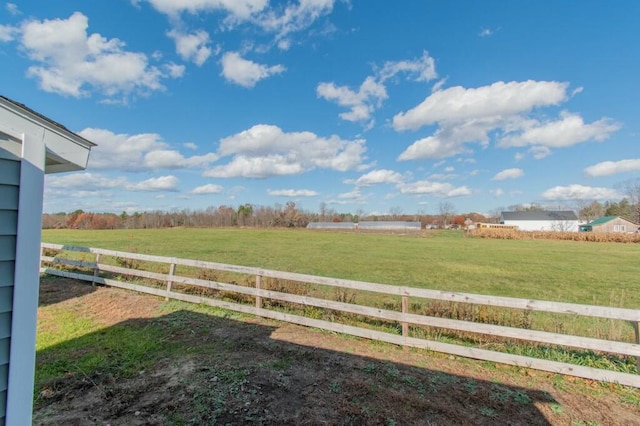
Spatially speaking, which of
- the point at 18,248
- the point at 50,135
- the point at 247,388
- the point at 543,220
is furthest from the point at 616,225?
the point at 18,248

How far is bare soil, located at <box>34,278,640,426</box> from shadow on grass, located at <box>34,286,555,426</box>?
0.04 feet

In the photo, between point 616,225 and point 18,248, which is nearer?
point 18,248

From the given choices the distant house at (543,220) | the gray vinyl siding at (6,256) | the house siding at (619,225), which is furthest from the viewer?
the distant house at (543,220)

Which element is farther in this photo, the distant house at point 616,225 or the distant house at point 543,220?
the distant house at point 543,220

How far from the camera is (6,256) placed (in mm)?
2047

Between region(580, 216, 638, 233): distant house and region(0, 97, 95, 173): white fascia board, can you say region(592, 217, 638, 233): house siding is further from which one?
region(0, 97, 95, 173): white fascia board

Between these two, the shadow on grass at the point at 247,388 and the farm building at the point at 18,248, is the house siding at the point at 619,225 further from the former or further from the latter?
the farm building at the point at 18,248

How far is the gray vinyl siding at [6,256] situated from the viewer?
2.03 meters

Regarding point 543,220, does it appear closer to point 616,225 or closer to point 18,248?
point 616,225

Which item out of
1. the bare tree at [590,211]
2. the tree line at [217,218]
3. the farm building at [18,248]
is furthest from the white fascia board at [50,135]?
the bare tree at [590,211]

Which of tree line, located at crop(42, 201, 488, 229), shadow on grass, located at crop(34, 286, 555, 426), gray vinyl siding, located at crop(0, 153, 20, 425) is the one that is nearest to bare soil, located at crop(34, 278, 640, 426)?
shadow on grass, located at crop(34, 286, 555, 426)

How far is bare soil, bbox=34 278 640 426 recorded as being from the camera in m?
3.43

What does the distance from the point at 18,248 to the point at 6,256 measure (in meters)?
0.07

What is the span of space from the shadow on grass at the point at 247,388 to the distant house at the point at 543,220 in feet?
289
